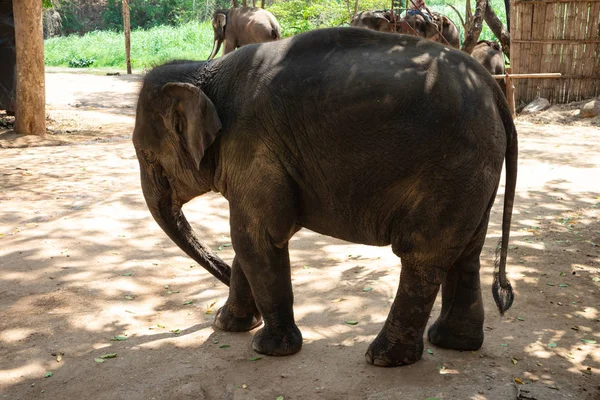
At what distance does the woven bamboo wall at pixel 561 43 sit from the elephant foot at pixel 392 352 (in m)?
12.0

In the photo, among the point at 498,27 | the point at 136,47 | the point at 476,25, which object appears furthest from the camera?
the point at 136,47

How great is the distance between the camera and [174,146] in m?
3.67

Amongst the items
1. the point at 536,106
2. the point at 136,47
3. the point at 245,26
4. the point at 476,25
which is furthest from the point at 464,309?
the point at 136,47

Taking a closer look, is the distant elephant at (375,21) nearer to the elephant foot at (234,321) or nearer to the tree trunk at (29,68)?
the tree trunk at (29,68)

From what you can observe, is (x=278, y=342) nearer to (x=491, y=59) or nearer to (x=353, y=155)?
(x=353, y=155)

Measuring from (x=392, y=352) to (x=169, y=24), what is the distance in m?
42.3

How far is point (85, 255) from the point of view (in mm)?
5254

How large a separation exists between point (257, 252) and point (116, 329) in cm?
116

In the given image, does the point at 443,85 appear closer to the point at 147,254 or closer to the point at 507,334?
the point at 507,334

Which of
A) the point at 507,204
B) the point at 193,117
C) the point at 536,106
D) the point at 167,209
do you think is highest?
the point at 193,117

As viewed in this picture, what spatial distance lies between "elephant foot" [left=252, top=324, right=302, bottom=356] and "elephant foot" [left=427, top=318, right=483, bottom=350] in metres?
0.78

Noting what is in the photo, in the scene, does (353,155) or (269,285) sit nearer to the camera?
(353,155)

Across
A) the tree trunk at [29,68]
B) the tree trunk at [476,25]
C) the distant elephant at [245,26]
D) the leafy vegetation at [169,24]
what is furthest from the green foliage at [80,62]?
the tree trunk at [476,25]

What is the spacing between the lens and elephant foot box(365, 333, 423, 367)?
3.41m
